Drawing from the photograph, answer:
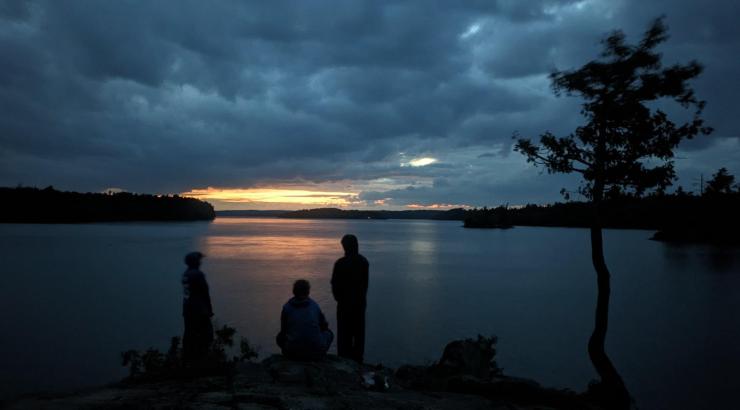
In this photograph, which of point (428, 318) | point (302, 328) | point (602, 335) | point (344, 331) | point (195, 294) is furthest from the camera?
point (428, 318)

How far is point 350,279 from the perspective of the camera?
9016 mm

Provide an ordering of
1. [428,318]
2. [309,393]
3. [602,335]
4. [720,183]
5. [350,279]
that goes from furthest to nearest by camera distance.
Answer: [720,183] < [428,318] < [602,335] < [350,279] < [309,393]

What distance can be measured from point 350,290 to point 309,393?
2.53 meters

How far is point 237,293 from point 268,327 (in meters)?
10.6

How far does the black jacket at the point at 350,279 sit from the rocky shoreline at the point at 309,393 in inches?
46.4

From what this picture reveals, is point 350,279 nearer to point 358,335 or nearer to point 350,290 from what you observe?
point 350,290

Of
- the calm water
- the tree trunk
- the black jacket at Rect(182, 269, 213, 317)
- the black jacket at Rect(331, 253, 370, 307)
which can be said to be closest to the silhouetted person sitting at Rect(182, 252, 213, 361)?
the black jacket at Rect(182, 269, 213, 317)

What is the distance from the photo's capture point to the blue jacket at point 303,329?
778 cm

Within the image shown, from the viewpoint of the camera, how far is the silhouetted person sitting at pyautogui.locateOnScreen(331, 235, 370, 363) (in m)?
8.98


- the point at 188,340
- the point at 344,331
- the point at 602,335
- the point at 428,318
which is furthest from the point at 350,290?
the point at 428,318

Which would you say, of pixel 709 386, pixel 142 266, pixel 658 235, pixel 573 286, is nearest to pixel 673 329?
pixel 709 386

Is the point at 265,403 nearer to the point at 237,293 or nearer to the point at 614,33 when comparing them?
the point at 614,33

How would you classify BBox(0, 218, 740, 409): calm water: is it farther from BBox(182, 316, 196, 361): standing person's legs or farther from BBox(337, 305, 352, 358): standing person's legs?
BBox(337, 305, 352, 358): standing person's legs

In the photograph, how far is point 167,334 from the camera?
19.4 metres
